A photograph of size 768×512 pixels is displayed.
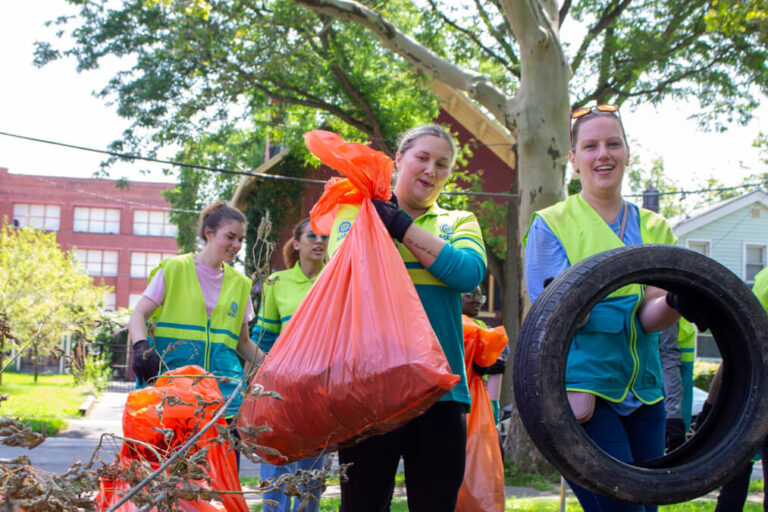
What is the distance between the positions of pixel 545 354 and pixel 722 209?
26.0 metres

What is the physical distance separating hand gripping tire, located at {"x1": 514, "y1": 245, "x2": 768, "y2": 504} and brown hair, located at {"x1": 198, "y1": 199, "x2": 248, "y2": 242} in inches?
92.0

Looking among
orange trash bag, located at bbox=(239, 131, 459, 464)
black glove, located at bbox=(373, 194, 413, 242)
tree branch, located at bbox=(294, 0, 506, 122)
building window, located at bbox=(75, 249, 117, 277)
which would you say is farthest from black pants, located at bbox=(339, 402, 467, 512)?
building window, located at bbox=(75, 249, 117, 277)

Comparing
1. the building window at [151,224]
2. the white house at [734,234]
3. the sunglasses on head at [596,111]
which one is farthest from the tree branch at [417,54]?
the building window at [151,224]

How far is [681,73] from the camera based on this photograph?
42.8ft

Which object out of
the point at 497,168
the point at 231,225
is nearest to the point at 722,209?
the point at 497,168

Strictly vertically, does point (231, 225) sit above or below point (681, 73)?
below

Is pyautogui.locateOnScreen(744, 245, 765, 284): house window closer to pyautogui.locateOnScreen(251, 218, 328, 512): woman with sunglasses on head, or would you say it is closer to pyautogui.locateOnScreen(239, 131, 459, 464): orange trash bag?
pyautogui.locateOnScreen(251, 218, 328, 512): woman with sunglasses on head

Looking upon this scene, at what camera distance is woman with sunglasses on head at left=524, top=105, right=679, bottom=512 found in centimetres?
237

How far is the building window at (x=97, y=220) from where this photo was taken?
55656 millimetres

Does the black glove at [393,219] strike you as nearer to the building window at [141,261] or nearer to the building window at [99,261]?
the building window at [141,261]

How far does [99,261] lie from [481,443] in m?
55.1

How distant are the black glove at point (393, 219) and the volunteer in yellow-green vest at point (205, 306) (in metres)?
1.71

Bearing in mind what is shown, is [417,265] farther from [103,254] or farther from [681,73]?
[103,254]

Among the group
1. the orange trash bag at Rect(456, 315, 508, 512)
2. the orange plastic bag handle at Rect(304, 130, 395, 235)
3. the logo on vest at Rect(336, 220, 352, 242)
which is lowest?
the orange trash bag at Rect(456, 315, 508, 512)
